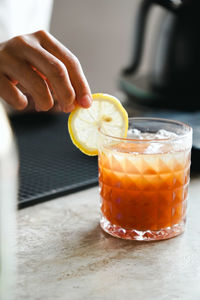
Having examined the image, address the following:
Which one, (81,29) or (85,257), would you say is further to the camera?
(81,29)

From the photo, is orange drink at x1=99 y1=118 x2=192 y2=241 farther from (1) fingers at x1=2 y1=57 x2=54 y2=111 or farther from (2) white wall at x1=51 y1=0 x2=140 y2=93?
(2) white wall at x1=51 y1=0 x2=140 y2=93

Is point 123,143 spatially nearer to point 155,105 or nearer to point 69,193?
point 69,193

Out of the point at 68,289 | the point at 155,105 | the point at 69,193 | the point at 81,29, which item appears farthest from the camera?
the point at 81,29

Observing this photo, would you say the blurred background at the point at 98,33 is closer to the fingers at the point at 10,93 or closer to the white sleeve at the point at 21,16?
the white sleeve at the point at 21,16

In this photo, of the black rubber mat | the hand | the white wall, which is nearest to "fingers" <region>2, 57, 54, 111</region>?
the hand

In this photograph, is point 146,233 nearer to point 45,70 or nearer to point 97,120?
point 97,120

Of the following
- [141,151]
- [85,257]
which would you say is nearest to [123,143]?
[141,151]
